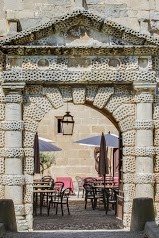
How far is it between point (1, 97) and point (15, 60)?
0.82 meters

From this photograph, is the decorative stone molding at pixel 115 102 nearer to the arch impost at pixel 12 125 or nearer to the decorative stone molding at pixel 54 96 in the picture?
the decorative stone molding at pixel 54 96

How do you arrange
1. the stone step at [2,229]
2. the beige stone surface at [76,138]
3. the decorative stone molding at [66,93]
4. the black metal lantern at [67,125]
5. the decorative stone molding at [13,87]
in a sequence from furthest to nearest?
the beige stone surface at [76,138]
the black metal lantern at [67,125]
the decorative stone molding at [66,93]
the decorative stone molding at [13,87]
the stone step at [2,229]

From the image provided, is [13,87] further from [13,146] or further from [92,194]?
[92,194]

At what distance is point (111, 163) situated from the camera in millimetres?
26766

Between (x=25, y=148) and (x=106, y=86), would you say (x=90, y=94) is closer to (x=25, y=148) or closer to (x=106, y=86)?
(x=106, y=86)

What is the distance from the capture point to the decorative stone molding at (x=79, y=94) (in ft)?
50.0

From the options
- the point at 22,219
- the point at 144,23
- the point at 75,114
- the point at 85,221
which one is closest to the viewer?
the point at 22,219

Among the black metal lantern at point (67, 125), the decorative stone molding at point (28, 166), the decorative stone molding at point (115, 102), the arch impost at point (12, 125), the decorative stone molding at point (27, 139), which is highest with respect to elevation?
the decorative stone molding at point (115, 102)

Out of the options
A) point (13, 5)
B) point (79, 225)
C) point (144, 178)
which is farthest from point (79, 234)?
Answer: point (13, 5)

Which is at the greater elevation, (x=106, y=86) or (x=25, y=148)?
(x=106, y=86)

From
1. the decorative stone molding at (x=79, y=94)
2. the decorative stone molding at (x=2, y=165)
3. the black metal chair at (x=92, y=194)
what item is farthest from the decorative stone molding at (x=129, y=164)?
the black metal chair at (x=92, y=194)

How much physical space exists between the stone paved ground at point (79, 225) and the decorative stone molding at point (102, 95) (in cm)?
268

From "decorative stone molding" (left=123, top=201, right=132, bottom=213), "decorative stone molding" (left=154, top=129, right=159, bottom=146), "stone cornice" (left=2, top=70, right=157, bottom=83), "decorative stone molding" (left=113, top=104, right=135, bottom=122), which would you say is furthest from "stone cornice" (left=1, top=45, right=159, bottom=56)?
"decorative stone molding" (left=123, top=201, right=132, bottom=213)

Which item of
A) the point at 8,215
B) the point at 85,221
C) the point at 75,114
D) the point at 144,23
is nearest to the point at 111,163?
the point at 75,114
